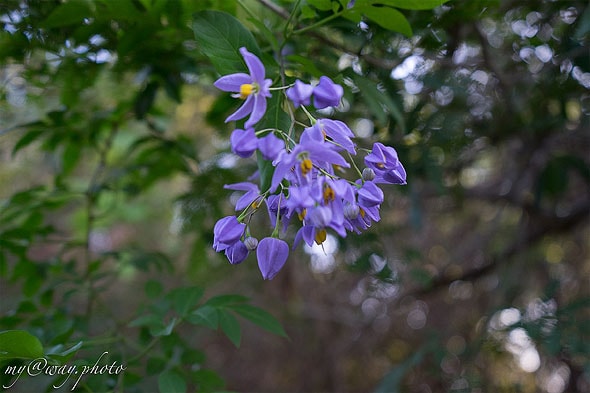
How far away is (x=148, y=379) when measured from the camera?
1.47 m

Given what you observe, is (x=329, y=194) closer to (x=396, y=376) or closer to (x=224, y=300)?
(x=224, y=300)

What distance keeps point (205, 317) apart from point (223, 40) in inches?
22.7

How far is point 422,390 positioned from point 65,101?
199 cm

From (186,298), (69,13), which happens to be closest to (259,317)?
(186,298)

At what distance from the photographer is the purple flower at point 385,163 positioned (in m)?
0.95

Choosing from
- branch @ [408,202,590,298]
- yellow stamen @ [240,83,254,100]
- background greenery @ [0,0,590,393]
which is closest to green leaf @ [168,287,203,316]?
background greenery @ [0,0,590,393]

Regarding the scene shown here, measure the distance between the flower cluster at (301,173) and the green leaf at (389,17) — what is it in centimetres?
25

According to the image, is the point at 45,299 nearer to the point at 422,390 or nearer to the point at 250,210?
the point at 250,210

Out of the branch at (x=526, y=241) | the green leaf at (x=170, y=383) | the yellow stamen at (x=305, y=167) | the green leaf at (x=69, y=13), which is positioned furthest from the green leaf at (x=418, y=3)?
the branch at (x=526, y=241)

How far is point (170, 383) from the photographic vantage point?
1138mm

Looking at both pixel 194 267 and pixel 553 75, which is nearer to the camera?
pixel 553 75

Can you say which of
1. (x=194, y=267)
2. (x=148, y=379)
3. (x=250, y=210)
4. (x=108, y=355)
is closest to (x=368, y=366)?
(x=194, y=267)

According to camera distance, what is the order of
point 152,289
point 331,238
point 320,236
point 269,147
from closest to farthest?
point 269,147
point 320,236
point 152,289
point 331,238

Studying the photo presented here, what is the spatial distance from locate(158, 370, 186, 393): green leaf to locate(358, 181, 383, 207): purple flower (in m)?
0.55
